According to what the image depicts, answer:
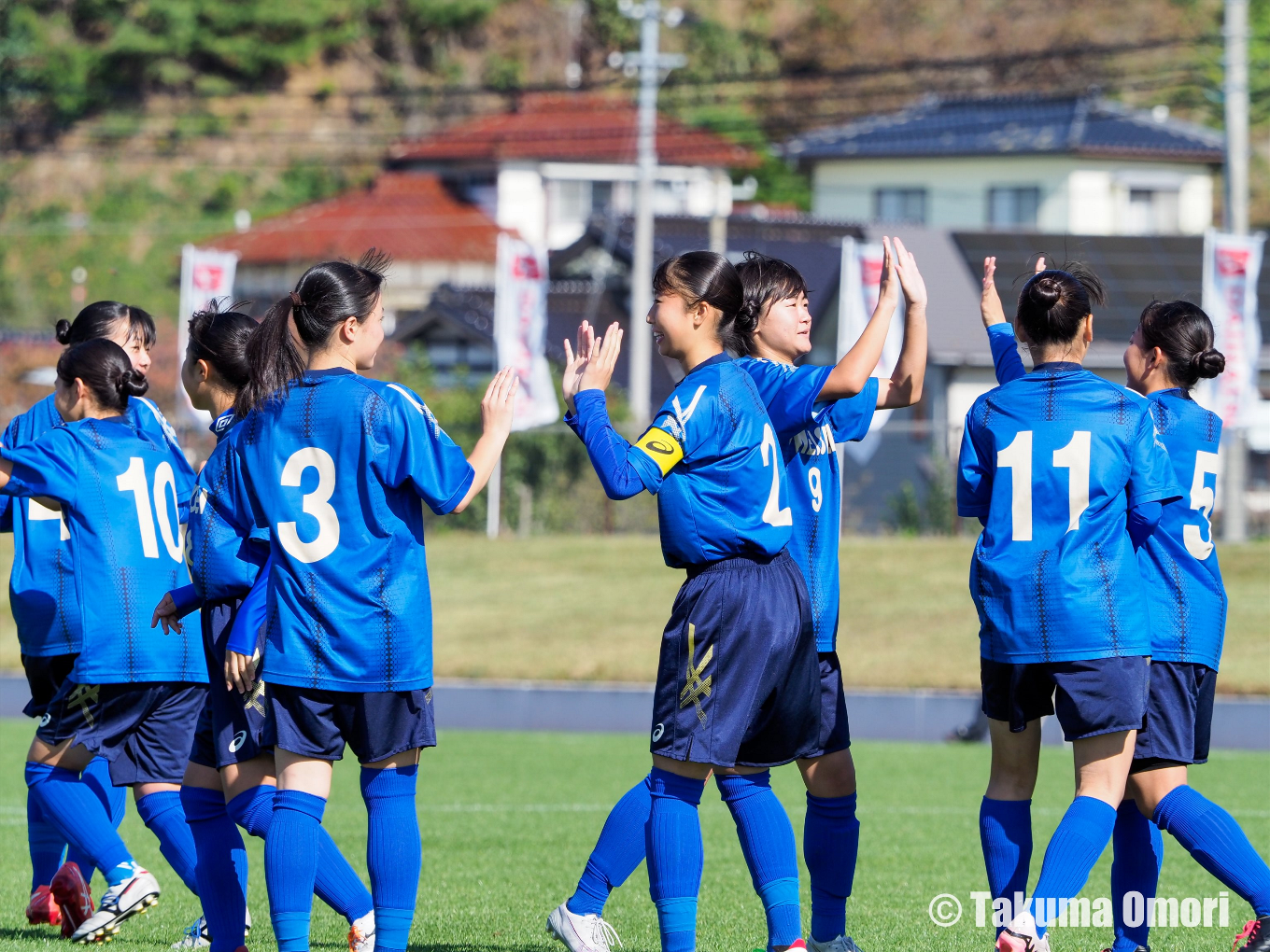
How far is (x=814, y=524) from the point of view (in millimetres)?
4719

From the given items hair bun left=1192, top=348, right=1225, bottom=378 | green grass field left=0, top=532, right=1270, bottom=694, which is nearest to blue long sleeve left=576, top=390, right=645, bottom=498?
hair bun left=1192, top=348, right=1225, bottom=378

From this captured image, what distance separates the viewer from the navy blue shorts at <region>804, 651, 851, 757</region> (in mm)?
4641

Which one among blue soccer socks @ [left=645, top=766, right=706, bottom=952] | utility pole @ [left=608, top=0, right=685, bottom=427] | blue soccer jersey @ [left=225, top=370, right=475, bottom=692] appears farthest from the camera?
utility pole @ [left=608, top=0, right=685, bottom=427]

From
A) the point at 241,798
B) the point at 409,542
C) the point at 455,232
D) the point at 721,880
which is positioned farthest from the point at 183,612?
the point at 455,232

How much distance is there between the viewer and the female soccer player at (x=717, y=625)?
4172 mm

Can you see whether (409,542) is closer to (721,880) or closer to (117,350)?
(117,350)

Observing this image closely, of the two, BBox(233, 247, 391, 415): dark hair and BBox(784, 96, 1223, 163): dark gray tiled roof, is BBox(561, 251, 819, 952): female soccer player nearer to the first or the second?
BBox(233, 247, 391, 415): dark hair

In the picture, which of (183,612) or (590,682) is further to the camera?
(590,682)

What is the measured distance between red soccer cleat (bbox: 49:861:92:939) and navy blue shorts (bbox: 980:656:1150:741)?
→ 305 cm

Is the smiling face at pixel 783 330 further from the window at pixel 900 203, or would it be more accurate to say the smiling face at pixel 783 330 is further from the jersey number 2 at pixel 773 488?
the window at pixel 900 203

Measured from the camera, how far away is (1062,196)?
38344mm

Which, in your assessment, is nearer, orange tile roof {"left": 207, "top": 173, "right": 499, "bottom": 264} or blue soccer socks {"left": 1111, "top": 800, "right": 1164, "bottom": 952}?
blue soccer socks {"left": 1111, "top": 800, "right": 1164, "bottom": 952}

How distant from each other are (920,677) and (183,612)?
449 inches

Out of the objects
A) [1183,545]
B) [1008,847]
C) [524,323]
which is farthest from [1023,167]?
[1008,847]
